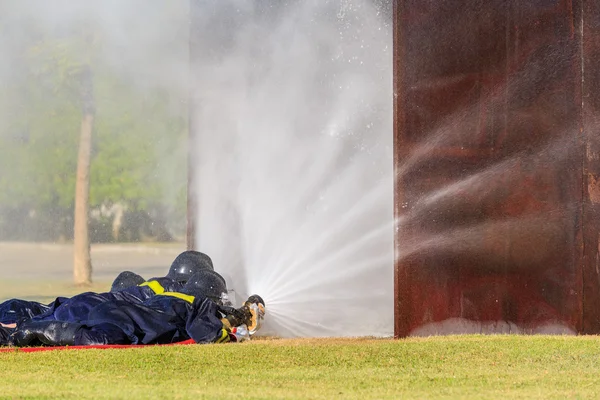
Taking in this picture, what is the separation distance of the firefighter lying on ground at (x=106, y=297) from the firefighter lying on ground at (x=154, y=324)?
188 mm

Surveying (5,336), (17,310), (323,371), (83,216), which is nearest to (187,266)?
(17,310)

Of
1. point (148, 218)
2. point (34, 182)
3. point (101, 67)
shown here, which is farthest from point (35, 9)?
point (148, 218)

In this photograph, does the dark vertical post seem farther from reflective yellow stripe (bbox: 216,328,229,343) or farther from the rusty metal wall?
reflective yellow stripe (bbox: 216,328,229,343)

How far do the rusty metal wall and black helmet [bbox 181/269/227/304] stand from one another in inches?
48.6

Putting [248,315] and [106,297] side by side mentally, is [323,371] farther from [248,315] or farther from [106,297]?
[106,297]

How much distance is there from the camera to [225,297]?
24.4 ft

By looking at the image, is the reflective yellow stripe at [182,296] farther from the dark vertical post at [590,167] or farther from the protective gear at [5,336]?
the dark vertical post at [590,167]

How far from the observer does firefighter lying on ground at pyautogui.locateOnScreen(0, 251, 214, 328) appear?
6.69 meters

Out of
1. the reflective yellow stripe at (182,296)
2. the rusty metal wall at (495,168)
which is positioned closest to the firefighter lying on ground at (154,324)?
the reflective yellow stripe at (182,296)

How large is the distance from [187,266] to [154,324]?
48.0 inches

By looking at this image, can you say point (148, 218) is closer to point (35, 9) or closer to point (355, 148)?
point (35, 9)

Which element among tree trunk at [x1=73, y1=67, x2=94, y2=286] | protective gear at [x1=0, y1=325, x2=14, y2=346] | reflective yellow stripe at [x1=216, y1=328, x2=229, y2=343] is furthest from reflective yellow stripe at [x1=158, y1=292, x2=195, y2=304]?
tree trunk at [x1=73, y1=67, x2=94, y2=286]

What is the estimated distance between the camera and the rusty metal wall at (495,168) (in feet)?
22.7

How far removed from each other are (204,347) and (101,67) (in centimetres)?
1751
